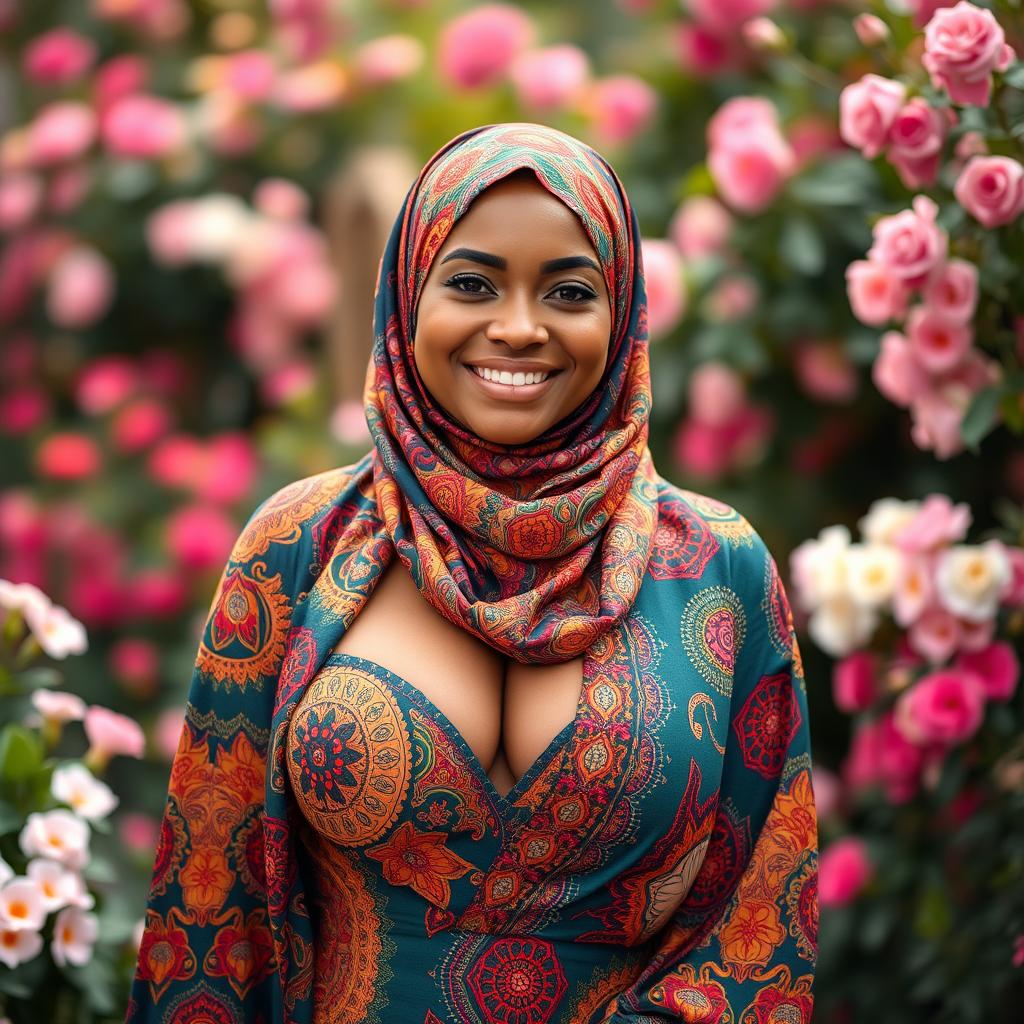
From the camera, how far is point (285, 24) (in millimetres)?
5117

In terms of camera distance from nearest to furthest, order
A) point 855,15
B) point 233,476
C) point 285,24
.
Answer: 1. point 855,15
2. point 233,476
3. point 285,24

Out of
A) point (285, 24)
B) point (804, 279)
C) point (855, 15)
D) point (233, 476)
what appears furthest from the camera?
point (285, 24)

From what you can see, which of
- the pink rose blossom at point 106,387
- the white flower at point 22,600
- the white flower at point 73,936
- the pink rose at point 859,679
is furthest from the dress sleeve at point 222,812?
the pink rose blossom at point 106,387

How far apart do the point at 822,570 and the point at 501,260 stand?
145 cm

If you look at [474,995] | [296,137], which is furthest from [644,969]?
[296,137]

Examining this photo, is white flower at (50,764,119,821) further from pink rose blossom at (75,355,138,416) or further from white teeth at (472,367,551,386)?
pink rose blossom at (75,355,138,416)

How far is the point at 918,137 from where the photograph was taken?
280 cm

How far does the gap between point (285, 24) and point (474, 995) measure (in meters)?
3.72

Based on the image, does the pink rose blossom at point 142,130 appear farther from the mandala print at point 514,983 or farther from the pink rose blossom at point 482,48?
the mandala print at point 514,983

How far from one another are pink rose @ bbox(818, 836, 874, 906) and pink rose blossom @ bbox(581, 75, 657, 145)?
6.11 ft

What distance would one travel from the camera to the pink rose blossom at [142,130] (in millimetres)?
5012

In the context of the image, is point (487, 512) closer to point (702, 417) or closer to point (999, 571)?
point (999, 571)

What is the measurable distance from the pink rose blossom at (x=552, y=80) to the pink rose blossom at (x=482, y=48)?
0.47ft

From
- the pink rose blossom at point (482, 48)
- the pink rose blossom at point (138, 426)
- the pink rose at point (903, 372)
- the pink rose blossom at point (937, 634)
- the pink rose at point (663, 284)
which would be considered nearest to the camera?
the pink rose at point (903, 372)
